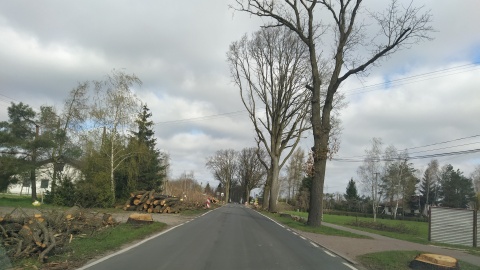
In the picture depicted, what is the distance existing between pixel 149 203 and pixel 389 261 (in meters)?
24.1

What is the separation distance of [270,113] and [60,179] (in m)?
20.2

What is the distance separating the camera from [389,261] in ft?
37.6

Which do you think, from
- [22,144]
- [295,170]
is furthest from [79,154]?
[295,170]

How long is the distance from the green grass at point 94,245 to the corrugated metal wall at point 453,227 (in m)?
15.6

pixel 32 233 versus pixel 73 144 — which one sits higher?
pixel 73 144

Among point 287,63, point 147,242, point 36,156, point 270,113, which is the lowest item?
point 147,242

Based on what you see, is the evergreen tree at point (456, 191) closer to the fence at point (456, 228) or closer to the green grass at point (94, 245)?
the fence at point (456, 228)

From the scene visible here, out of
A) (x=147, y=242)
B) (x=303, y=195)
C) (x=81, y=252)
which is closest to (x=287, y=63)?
(x=147, y=242)

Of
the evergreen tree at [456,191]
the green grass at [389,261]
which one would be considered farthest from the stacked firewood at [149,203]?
the evergreen tree at [456,191]

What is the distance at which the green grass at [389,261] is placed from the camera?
10858mm

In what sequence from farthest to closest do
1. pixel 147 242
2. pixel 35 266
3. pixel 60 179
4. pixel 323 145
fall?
pixel 60 179
pixel 323 145
pixel 147 242
pixel 35 266

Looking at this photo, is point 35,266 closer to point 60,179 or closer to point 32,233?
point 32,233

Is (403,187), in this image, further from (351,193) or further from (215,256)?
(215,256)

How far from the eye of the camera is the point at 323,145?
2425 cm
